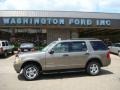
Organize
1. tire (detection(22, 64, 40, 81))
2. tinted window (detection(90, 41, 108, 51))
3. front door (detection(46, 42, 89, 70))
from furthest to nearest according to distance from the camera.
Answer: tinted window (detection(90, 41, 108, 51)) < front door (detection(46, 42, 89, 70)) < tire (detection(22, 64, 40, 81))

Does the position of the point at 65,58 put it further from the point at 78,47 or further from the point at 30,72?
the point at 30,72

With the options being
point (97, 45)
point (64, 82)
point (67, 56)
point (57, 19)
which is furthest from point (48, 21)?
point (64, 82)

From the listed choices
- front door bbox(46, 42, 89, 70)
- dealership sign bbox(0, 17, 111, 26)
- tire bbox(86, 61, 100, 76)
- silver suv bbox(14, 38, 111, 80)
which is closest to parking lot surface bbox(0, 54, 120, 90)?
tire bbox(86, 61, 100, 76)

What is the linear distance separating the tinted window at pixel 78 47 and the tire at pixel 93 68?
845mm

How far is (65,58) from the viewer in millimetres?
12047

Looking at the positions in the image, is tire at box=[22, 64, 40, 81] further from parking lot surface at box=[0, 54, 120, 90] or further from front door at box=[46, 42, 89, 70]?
front door at box=[46, 42, 89, 70]

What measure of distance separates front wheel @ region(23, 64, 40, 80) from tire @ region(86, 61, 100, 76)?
2662mm

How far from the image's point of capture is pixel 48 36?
1339 inches

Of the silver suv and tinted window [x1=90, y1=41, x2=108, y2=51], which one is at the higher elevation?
tinted window [x1=90, y1=41, x2=108, y2=51]

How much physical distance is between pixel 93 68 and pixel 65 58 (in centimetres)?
166

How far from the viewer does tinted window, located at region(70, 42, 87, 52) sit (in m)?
12.4

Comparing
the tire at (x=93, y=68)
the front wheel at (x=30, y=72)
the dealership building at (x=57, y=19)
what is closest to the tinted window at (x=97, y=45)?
the tire at (x=93, y=68)

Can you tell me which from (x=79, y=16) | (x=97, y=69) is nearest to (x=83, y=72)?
(x=97, y=69)

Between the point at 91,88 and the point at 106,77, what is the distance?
2680 millimetres
